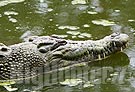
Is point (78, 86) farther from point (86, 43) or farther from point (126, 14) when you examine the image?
point (126, 14)

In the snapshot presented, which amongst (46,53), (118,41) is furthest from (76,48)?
(118,41)

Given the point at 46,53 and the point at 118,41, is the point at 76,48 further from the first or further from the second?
the point at 118,41

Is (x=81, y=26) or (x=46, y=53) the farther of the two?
(x=81, y=26)

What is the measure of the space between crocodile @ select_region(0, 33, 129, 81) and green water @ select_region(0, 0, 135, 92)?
0.58 feet

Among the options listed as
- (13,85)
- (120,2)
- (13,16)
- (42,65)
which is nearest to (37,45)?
(42,65)

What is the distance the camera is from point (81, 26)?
7.82 m

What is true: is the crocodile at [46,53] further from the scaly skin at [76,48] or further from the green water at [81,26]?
the green water at [81,26]

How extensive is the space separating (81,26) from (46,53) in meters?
1.97

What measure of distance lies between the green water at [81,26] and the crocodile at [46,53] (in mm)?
177

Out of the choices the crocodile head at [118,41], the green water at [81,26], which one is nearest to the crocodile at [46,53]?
the crocodile head at [118,41]

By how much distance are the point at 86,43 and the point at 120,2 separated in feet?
10.7

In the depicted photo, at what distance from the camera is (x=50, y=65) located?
6008 mm

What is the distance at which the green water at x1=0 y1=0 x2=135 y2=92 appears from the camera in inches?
222

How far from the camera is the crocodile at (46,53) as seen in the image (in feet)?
19.1
